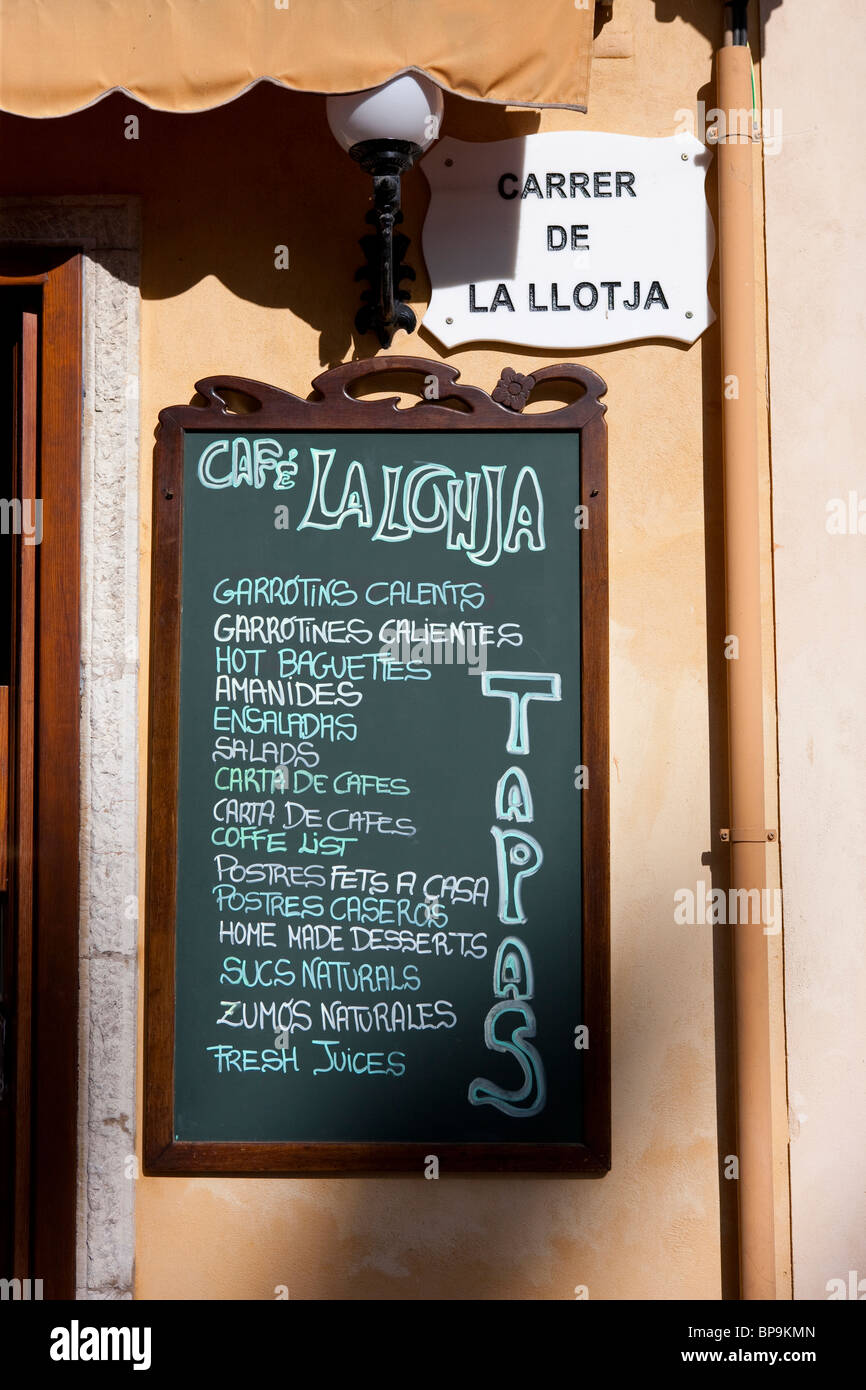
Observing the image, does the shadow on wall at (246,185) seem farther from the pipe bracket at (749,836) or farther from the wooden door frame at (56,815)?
the pipe bracket at (749,836)

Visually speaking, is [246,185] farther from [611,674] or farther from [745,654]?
[745,654]

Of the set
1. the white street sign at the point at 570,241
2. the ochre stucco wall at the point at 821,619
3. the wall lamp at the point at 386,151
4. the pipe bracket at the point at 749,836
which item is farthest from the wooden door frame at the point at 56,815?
the ochre stucco wall at the point at 821,619

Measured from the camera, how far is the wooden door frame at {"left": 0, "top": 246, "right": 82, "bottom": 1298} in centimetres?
310

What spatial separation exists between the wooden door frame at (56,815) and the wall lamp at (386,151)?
831 mm

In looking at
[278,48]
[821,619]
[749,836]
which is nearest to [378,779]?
[749,836]

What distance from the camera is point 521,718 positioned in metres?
3.13

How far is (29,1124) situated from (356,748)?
1.35 meters

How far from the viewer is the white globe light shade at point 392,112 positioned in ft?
9.29

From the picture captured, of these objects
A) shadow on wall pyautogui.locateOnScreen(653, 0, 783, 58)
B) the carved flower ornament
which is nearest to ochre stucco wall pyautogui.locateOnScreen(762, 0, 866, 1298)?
shadow on wall pyautogui.locateOnScreen(653, 0, 783, 58)

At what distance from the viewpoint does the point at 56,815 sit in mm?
3137

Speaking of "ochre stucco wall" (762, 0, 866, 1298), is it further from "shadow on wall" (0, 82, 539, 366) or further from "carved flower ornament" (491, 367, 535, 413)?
"shadow on wall" (0, 82, 539, 366)

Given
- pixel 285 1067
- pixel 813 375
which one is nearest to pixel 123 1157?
pixel 285 1067
